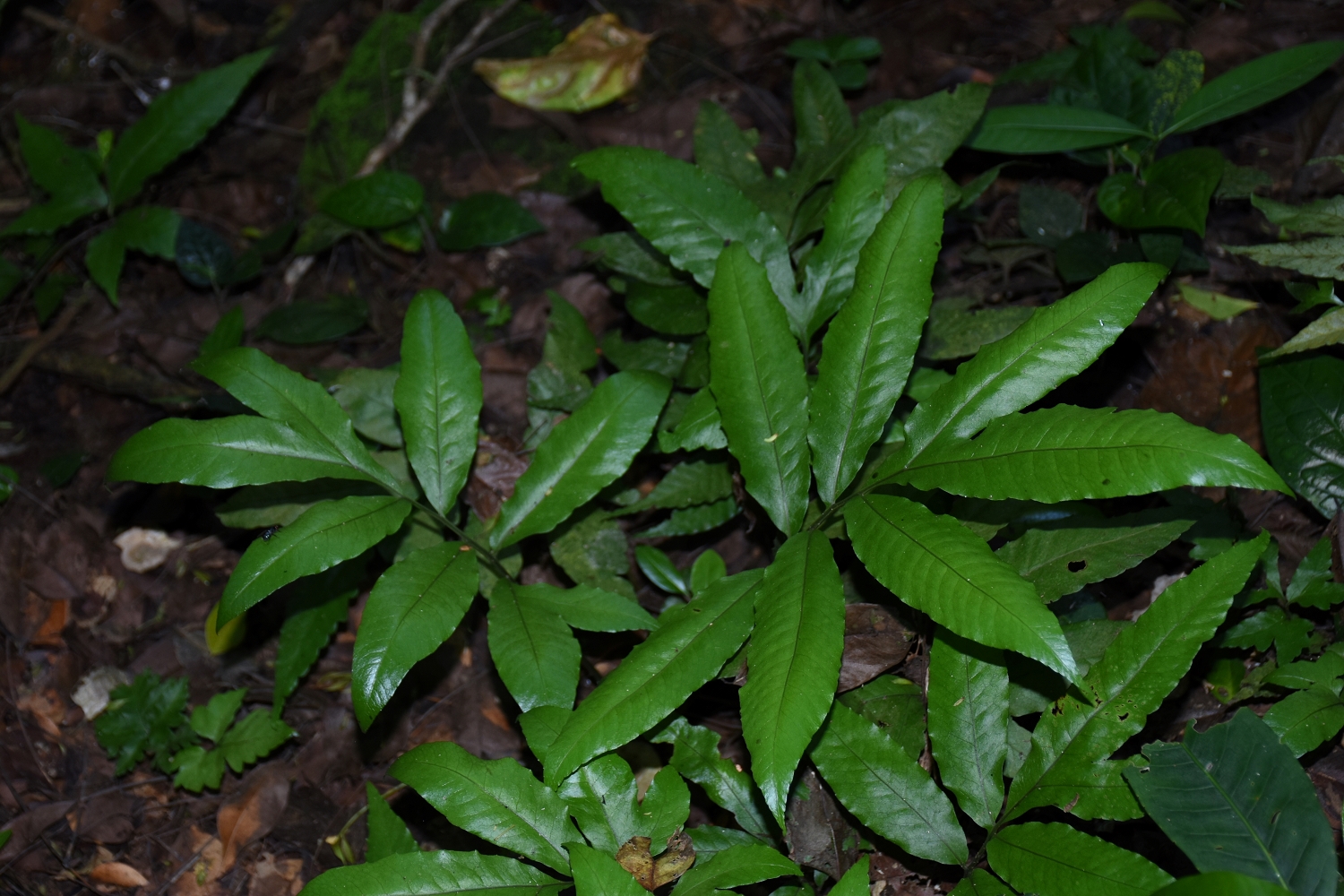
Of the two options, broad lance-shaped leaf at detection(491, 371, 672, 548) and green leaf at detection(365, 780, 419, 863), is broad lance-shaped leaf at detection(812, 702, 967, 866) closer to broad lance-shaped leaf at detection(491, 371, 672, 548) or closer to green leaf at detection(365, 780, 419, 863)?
broad lance-shaped leaf at detection(491, 371, 672, 548)

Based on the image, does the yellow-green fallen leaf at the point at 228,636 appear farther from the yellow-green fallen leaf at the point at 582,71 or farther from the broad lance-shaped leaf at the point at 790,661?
the yellow-green fallen leaf at the point at 582,71

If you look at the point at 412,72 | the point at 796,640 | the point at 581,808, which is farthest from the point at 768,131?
the point at 581,808

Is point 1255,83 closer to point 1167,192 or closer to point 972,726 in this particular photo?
point 1167,192

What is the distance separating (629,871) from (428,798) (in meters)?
0.48

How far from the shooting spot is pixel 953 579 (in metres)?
1.74

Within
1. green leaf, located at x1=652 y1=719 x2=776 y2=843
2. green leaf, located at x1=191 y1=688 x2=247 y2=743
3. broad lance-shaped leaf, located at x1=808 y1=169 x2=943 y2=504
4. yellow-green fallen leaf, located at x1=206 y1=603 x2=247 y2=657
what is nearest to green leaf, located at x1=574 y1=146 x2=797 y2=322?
broad lance-shaped leaf, located at x1=808 y1=169 x2=943 y2=504

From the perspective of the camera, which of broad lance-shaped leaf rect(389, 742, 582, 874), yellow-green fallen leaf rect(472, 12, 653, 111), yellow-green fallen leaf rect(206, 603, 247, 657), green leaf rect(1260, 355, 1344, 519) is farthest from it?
yellow-green fallen leaf rect(472, 12, 653, 111)

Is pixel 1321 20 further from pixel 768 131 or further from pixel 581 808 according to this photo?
pixel 581 808

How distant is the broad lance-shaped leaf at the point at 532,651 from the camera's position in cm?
209

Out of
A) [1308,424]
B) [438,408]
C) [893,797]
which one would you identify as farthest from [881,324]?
[1308,424]

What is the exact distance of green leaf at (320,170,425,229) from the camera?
11.3ft

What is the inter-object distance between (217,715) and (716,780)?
1.69 meters

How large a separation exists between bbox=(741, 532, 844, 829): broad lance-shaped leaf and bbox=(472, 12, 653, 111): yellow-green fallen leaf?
2.46 m

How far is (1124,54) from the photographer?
9.52ft
